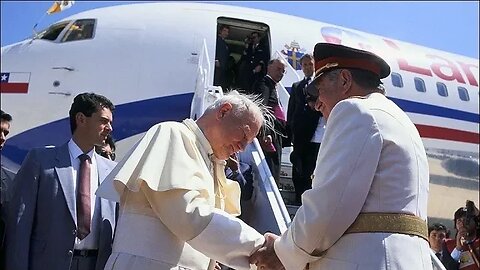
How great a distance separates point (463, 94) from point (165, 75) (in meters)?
6.28

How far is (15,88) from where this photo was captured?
28.8 feet

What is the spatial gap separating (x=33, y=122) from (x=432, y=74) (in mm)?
7537

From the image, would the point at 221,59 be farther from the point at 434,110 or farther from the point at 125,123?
the point at 434,110

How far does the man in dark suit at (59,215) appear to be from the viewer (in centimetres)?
293

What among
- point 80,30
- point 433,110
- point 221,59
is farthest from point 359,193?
point 433,110

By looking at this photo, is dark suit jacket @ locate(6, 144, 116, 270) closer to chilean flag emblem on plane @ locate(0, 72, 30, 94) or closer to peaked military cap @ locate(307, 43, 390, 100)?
peaked military cap @ locate(307, 43, 390, 100)

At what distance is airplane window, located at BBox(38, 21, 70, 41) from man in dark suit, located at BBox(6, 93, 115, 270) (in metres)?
6.96

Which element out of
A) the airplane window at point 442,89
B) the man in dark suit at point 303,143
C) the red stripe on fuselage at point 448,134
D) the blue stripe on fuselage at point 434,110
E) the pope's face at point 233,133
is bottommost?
the red stripe on fuselage at point 448,134

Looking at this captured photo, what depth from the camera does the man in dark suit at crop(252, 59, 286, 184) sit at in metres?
5.77

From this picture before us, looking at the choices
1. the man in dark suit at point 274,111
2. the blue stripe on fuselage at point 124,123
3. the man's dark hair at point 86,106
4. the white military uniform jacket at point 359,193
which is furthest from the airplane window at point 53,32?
the white military uniform jacket at point 359,193

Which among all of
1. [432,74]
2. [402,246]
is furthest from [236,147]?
[432,74]

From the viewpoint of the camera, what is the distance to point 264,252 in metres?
2.42

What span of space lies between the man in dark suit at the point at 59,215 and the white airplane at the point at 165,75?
3894 millimetres

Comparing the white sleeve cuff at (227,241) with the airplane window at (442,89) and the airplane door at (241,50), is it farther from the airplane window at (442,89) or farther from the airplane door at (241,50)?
the airplane window at (442,89)
